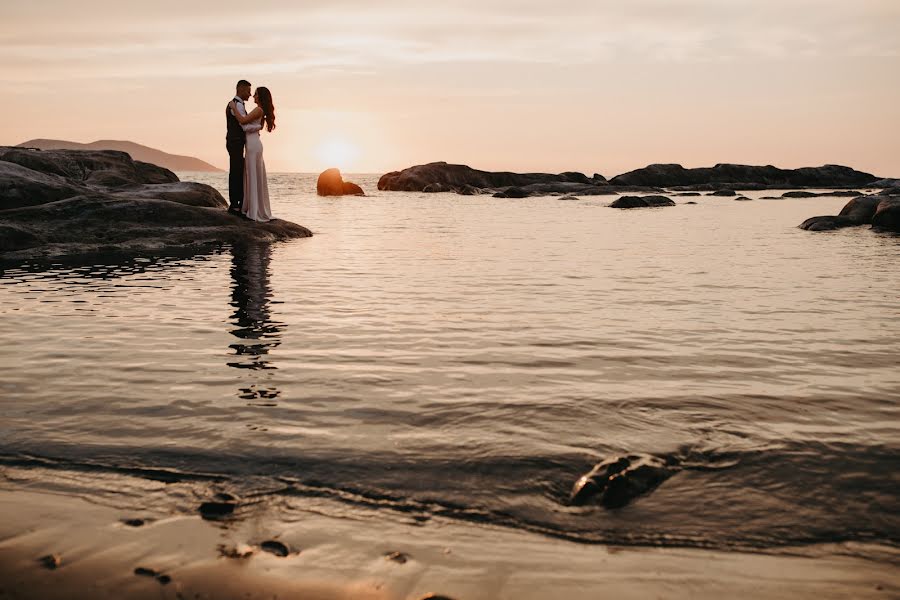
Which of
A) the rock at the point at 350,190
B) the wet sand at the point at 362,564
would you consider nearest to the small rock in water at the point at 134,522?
the wet sand at the point at 362,564

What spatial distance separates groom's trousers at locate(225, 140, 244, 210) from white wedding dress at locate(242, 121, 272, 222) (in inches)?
6.1

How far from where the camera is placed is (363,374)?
19.1 feet

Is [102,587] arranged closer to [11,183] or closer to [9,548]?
[9,548]

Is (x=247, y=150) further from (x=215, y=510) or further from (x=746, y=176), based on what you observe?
(x=746, y=176)

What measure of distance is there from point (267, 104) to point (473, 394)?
1180cm

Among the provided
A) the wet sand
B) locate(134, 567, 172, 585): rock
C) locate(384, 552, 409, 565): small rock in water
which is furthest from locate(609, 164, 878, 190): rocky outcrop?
locate(134, 567, 172, 585): rock

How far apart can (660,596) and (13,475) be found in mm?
3081

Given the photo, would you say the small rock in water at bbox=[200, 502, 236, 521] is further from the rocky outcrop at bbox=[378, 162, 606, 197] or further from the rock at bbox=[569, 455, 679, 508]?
the rocky outcrop at bbox=[378, 162, 606, 197]

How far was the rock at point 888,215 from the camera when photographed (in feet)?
77.6

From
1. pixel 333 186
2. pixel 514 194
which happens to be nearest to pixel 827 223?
pixel 514 194

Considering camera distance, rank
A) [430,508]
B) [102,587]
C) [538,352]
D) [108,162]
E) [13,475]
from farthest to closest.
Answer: [108,162] < [538,352] < [13,475] < [430,508] < [102,587]

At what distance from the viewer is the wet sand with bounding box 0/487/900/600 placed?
2.59 m

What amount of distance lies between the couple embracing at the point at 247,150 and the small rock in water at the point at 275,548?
507 inches

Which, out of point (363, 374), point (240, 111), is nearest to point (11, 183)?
point (240, 111)
